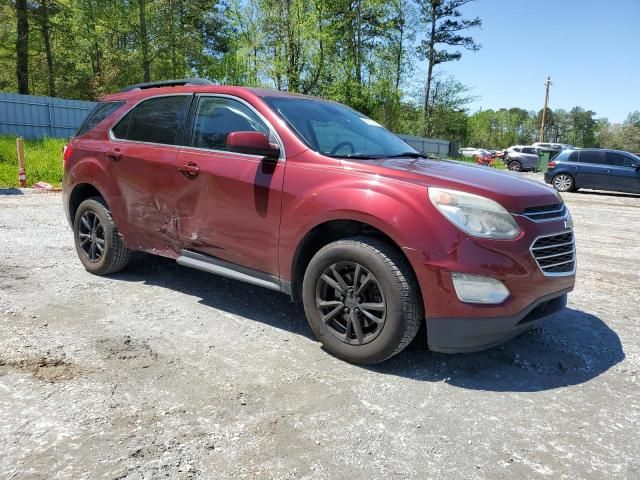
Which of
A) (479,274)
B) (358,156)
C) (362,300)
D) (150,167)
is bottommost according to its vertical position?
(362,300)

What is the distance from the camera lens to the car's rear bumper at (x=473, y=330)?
2.87 metres

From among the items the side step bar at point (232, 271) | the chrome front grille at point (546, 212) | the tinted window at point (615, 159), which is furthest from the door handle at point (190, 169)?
the tinted window at point (615, 159)

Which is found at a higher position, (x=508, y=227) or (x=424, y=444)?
(x=508, y=227)

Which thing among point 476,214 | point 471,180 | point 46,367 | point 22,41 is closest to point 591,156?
point 471,180

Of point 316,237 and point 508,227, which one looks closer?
point 508,227

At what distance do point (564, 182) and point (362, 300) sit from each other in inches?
692

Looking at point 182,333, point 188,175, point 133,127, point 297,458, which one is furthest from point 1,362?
point 133,127

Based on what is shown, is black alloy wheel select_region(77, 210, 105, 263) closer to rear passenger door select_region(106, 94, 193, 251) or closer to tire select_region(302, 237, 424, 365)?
rear passenger door select_region(106, 94, 193, 251)

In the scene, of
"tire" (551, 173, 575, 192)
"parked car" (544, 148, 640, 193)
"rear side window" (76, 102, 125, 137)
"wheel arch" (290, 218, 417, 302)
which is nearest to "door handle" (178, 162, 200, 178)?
"wheel arch" (290, 218, 417, 302)

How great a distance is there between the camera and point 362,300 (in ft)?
10.3

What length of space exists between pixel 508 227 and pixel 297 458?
1707 millimetres

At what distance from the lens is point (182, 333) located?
3645 mm

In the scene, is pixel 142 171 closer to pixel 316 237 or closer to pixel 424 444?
pixel 316 237

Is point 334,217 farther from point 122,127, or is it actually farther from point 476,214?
point 122,127
